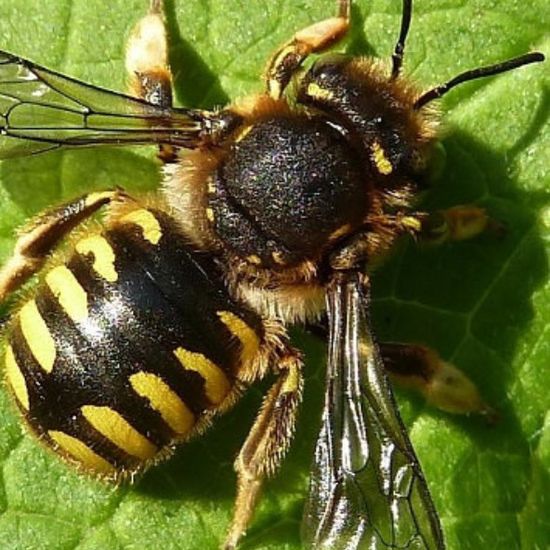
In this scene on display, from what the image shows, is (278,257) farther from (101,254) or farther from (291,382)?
(101,254)

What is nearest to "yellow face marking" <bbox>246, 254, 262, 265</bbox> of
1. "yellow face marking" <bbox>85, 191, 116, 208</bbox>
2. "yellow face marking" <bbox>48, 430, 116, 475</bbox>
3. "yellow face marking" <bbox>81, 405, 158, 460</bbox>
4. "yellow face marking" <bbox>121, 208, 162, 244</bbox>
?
"yellow face marking" <bbox>121, 208, 162, 244</bbox>

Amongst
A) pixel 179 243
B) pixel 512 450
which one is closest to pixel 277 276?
pixel 179 243

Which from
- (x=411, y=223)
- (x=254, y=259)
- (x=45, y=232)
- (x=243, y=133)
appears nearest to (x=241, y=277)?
(x=254, y=259)

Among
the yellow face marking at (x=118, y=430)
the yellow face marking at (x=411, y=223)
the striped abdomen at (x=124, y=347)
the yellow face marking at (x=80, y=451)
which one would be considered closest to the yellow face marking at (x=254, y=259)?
the striped abdomen at (x=124, y=347)

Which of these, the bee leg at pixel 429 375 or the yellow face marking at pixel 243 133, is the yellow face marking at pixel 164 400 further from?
the yellow face marking at pixel 243 133

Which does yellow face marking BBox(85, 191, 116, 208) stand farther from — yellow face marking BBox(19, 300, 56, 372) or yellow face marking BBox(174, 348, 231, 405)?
yellow face marking BBox(174, 348, 231, 405)

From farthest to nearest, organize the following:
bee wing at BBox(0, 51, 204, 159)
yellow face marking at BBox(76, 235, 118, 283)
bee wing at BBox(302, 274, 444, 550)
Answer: bee wing at BBox(0, 51, 204, 159) → yellow face marking at BBox(76, 235, 118, 283) → bee wing at BBox(302, 274, 444, 550)

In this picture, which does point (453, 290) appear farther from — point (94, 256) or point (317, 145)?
point (94, 256)

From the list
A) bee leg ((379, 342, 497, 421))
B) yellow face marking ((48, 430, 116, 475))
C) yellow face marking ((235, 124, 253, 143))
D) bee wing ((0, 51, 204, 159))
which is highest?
bee wing ((0, 51, 204, 159))
